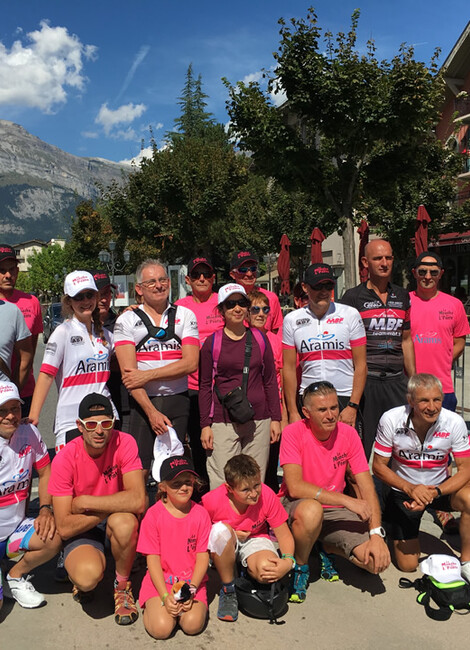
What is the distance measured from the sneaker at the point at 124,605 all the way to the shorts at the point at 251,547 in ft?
2.21

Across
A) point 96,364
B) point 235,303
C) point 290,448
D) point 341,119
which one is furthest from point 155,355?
point 341,119

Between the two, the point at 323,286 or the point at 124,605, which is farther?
the point at 323,286

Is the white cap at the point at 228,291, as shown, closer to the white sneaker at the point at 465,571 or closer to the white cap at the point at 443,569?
the white cap at the point at 443,569

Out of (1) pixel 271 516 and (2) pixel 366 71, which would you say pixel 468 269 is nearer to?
(2) pixel 366 71

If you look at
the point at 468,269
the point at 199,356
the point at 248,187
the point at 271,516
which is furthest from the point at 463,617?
the point at 248,187

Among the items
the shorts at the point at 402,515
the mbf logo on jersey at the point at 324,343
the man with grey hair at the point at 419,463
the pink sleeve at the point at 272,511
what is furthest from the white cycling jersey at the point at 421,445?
the pink sleeve at the point at 272,511

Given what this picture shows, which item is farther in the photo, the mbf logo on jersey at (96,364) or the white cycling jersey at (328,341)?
the white cycling jersey at (328,341)

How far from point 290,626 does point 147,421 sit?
61.5 inches

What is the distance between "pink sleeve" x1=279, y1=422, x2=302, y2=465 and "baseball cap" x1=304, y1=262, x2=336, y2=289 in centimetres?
110

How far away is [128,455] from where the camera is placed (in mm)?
3465

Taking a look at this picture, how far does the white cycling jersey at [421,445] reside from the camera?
3740 millimetres

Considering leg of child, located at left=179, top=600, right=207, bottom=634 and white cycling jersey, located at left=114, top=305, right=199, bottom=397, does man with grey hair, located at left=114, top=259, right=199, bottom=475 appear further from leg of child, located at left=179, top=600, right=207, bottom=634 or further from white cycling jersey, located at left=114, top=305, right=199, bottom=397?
leg of child, located at left=179, top=600, right=207, bottom=634

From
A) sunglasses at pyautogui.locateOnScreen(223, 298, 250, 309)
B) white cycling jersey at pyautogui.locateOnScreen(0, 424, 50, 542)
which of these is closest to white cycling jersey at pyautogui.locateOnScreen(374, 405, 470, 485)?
sunglasses at pyautogui.locateOnScreen(223, 298, 250, 309)

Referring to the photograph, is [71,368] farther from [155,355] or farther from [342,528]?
[342,528]
